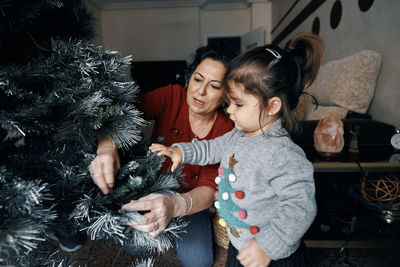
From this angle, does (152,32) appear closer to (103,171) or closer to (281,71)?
(281,71)

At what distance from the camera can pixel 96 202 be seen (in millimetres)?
429

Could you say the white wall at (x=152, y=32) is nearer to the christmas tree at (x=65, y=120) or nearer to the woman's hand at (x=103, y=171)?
the christmas tree at (x=65, y=120)

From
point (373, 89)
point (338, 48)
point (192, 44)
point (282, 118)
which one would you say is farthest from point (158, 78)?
point (282, 118)

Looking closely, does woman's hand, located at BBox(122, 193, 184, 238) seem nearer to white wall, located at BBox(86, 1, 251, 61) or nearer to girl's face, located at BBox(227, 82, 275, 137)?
girl's face, located at BBox(227, 82, 275, 137)

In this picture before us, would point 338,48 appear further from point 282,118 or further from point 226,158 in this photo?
point 226,158

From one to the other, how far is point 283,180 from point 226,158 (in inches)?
8.9

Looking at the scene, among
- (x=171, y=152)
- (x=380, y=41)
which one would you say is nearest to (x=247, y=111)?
(x=171, y=152)

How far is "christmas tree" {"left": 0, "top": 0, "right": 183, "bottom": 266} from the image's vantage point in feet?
1.34

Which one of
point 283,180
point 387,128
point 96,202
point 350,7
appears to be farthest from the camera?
point 350,7

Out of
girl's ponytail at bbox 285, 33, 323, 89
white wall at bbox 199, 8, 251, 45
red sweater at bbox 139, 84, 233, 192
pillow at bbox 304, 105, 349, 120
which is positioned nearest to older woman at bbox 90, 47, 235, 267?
red sweater at bbox 139, 84, 233, 192

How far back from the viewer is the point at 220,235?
1101 mm

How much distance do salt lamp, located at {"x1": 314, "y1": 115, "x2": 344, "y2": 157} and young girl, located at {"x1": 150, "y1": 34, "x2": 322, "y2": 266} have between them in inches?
12.9

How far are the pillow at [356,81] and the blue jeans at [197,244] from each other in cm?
116

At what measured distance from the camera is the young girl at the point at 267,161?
602mm
